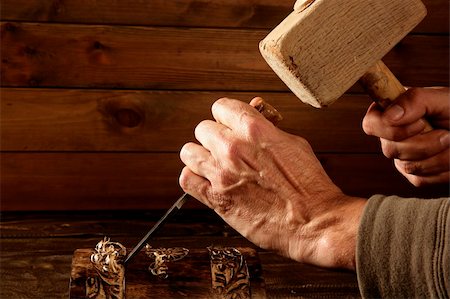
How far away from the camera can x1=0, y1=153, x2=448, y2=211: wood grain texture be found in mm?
2207

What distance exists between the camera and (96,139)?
7.23ft

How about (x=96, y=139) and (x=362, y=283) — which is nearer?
(x=362, y=283)

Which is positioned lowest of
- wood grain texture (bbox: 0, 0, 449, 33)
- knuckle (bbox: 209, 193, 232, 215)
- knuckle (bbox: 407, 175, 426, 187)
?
knuckle (bbox: 407, 175, 426, 187)

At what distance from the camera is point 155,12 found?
6.91ft

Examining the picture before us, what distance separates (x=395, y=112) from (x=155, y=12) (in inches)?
41.8

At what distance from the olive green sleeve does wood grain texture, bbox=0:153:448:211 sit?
1334 mm

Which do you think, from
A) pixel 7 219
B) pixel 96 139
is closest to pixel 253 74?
pixel 96 139

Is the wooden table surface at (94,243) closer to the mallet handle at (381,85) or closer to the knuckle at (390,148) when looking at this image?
the knuckle at (390,148)

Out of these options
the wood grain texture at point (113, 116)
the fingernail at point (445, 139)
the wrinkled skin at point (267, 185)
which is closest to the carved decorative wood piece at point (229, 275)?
the wrinkled skin at point (267, 185)

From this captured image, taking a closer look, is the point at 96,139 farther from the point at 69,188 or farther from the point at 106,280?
the point at 106,280

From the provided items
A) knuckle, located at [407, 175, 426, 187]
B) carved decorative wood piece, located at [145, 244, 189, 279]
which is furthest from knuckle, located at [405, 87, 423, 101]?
carved decorative wood piece, located at [145, 244, 189, 279]

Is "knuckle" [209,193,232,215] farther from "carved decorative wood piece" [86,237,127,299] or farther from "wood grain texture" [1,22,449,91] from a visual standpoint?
"wood grain texture" [1,22,449,91]

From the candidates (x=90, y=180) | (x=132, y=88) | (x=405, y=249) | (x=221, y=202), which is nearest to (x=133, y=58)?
(x=132, y=88)

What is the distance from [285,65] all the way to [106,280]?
0.45 metres
